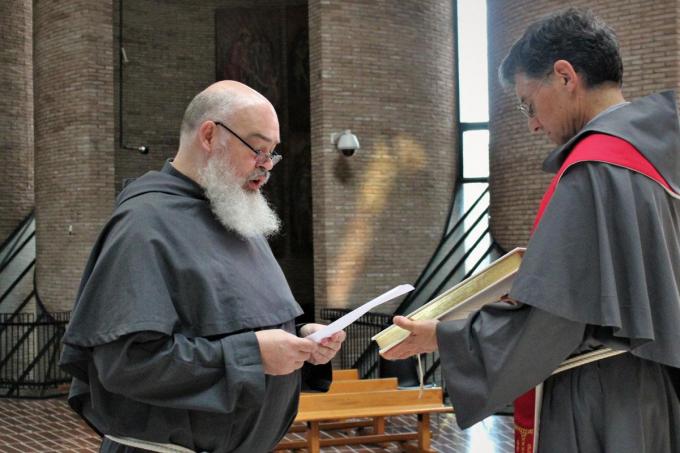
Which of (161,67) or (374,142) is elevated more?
(161,67)

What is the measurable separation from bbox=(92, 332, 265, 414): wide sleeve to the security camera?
9.92 meters

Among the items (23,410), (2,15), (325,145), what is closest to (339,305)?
(325,145)

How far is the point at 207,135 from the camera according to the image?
266 centimetres

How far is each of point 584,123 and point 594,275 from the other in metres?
0.56

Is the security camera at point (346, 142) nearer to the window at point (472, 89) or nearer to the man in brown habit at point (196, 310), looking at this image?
the window at point (472, 89)

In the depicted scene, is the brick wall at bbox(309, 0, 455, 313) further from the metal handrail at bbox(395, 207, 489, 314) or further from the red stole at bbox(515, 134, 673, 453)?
the red stole at bbox(515, 134, 673, 453)

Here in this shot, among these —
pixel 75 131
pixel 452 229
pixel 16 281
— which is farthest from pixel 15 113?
pixel 452 229

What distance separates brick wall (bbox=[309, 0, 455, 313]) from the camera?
12406 millimetres

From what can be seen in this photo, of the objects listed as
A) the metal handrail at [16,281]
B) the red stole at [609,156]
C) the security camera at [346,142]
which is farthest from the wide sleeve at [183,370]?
the metal handrail at [16,281]

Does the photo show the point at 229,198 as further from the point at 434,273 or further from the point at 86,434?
the point at 434,273

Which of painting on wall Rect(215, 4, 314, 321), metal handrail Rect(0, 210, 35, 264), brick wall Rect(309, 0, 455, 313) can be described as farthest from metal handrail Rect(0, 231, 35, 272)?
brick wall Rect(309, 0, 455, 313)

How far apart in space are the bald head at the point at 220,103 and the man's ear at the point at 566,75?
3.15 feet

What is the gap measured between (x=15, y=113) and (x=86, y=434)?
11.5 metres

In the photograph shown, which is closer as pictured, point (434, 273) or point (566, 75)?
point (566, 75)
